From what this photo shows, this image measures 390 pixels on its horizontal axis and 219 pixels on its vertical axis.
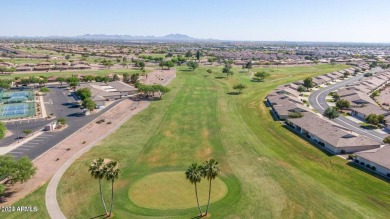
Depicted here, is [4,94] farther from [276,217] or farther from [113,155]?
[276,217]

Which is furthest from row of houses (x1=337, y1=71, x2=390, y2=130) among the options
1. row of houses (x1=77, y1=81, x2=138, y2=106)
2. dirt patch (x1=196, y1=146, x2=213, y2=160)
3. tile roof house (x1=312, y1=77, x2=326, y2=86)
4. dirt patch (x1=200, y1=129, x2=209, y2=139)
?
row of houses (x1=77, y1=81, x2=138, y2=106)

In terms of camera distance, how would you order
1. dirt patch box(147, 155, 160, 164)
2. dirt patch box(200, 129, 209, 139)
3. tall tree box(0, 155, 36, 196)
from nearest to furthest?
tall tree box(0, 155, 36, 196), dirt patch box(147, 155, 160, 164), dirt patch box(200, 129, 209, 139)

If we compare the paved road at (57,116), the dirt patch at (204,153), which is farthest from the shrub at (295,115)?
the paved road at (57,116)

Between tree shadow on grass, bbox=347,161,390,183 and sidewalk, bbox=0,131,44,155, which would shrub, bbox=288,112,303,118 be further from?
sidewalk, bbox=0,131,44,155

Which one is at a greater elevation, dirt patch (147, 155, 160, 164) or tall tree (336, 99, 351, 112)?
tall tree (336, 99, 351, 112)

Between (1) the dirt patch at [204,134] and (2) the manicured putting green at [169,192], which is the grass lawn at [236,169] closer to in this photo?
(1) the dirt patch at [204,134]

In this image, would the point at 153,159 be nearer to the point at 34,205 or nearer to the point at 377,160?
the point at 34,205

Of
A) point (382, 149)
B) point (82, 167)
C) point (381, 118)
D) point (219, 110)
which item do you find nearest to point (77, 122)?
point (82, 167)

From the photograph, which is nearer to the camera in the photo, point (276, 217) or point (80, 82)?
point (276, 217)
